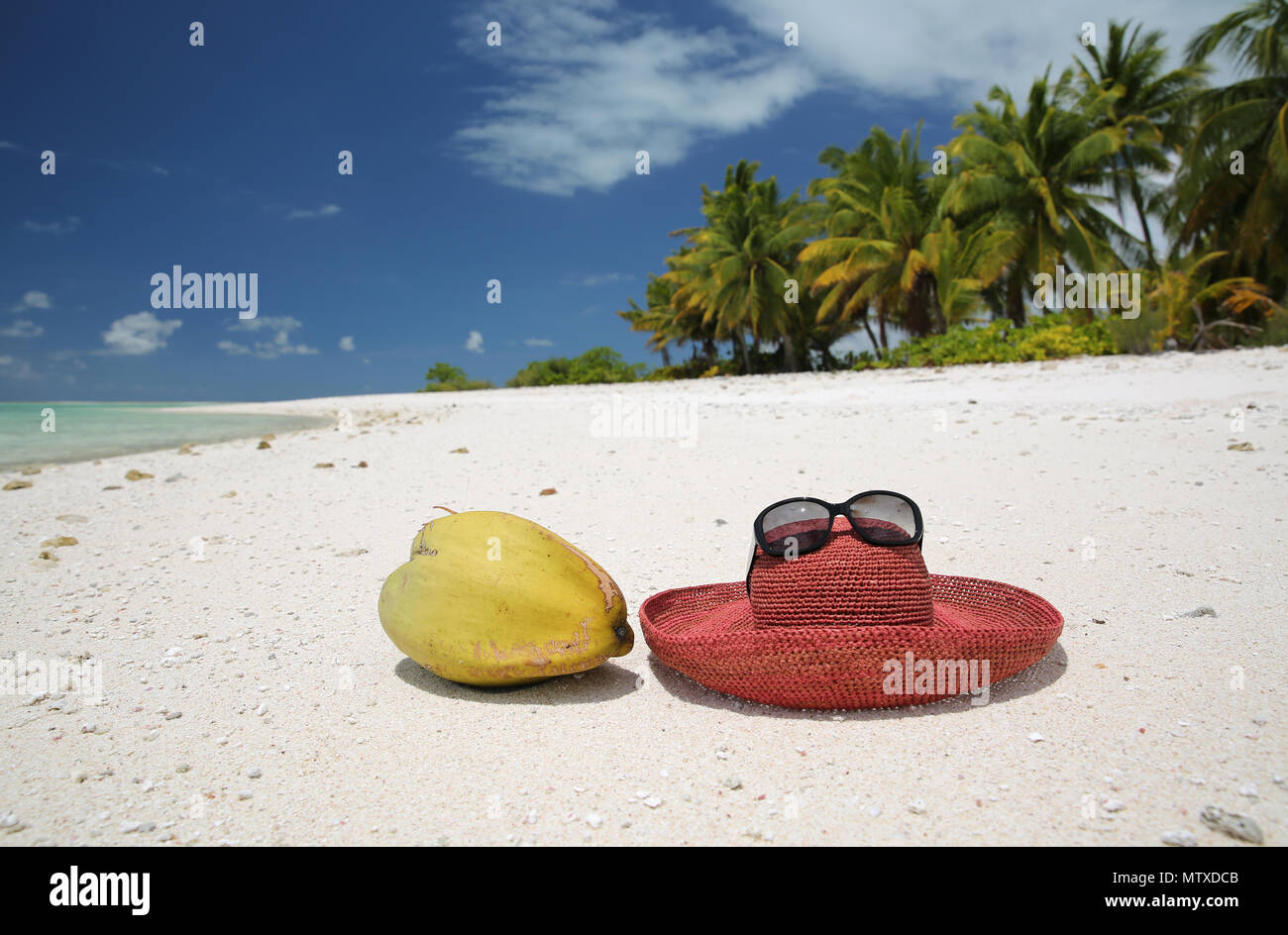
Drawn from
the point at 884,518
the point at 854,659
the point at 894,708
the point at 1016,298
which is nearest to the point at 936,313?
the point at 1016,298

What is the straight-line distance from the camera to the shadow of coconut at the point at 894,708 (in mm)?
2164

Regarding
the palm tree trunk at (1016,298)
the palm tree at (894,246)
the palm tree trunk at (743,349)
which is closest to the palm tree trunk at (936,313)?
the palm tree at (894,246)

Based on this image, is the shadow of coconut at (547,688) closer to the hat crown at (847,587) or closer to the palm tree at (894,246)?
the hat crown at (847,587)

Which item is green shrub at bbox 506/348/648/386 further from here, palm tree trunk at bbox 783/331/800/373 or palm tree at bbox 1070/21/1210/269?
palm tree at bbox 1070/21/1210/269

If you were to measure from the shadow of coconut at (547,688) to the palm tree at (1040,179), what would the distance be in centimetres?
2339

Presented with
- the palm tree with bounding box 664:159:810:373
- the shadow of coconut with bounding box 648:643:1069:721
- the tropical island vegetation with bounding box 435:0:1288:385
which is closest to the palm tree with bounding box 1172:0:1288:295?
the tropical island vegetation with bounding box 435:0:1288:385

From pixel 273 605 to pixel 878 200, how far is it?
27.6 meters

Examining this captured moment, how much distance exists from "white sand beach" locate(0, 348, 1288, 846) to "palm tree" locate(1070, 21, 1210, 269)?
77.7 feet

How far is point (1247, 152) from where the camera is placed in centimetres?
2067

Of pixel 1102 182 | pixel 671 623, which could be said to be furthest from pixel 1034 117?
pixel 671 623

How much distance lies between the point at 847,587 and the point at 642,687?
781 mm

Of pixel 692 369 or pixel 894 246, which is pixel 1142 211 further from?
pixel 692 369

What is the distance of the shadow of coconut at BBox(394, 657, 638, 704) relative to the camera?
2379mm

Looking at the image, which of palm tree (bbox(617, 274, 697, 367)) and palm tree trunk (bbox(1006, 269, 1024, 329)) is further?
palm tree (bbox(617, 274, 697, 367))
